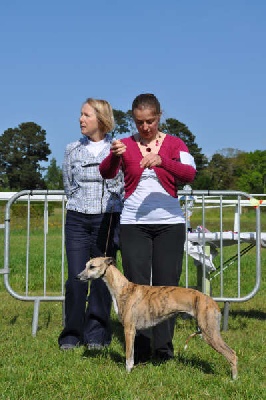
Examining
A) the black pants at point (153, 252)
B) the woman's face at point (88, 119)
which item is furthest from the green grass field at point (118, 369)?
the woman's face at point (88, 119)

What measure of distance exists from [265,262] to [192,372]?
9.27 metres

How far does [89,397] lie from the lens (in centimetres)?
423

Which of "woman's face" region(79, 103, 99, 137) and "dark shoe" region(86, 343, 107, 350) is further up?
"woman's face" region(79, 103, 99, 137)

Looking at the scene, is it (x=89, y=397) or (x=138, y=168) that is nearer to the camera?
(x=89, y=397)

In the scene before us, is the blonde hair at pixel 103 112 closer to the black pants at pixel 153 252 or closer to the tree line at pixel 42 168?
the black pants at pixel 153 252

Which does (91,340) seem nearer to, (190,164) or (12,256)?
(190,164)

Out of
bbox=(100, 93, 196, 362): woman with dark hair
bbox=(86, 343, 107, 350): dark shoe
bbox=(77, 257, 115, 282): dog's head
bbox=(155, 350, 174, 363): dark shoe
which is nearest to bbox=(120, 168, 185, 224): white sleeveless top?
bbox=(100, 93, 196, 362): woman with dark hair

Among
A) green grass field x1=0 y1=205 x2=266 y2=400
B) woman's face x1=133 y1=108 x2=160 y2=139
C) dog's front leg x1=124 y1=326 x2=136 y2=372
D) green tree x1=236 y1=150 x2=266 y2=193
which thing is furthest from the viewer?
green tree x1=236 y1=150 x2=266 y2=193

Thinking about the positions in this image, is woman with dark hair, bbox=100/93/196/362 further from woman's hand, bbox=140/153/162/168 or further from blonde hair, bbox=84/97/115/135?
blonde hair, bbox=84/97/115/135

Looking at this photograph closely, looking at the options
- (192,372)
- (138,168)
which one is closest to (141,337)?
(192,372)

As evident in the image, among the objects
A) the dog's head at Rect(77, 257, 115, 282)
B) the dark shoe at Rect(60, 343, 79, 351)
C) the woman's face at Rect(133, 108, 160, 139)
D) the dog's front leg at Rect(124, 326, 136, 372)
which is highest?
the woman's face at Rect(133, 108, 160, 139)

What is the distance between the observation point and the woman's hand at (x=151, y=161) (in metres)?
4.48

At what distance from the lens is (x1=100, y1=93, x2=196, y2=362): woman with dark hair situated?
4781mm

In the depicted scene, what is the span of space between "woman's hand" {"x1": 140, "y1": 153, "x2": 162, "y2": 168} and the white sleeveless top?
0.39m
